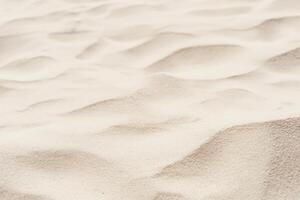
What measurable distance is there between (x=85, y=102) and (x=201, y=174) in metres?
0.49

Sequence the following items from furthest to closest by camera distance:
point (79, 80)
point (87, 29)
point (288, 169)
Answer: point (87, 29) < point (79, 80) < point (288, 169)

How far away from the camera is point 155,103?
1404mm

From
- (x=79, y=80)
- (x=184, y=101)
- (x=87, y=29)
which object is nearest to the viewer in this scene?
(x=184, y=101)

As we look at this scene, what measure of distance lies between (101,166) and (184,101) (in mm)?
353

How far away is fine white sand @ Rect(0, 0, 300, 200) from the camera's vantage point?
3.49ft

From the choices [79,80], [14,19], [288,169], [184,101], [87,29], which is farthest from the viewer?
[14,19]

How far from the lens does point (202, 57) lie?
66.5 inches

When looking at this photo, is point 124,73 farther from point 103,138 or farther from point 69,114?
point 103,138

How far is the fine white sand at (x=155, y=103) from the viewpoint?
106 centimetres

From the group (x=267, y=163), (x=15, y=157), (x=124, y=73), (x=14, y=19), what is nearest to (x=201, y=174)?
(x=267, y=163)

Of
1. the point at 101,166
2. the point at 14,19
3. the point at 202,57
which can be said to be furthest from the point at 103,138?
the point at 14,19

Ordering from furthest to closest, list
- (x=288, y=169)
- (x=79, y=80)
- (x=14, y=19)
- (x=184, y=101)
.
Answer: (x=14, y=19), (x=79, y=80), (x=184, y=101), (x=288, y=169)

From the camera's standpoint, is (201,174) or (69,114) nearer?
(201,174)

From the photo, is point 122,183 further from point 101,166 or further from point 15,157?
point 15,157
